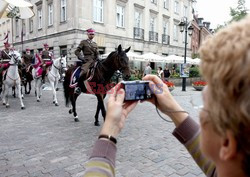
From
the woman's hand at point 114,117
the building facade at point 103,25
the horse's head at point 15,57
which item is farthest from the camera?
the building facade at point 103,25

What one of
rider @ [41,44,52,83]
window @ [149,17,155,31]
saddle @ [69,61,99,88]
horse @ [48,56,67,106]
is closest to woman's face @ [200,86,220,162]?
saddle @ [69,61,99,88]

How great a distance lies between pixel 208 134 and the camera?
86 cm

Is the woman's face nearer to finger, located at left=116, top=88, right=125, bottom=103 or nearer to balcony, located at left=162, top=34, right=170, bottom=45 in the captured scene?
finger, located at left=116, top=88, right=125, bottom=103

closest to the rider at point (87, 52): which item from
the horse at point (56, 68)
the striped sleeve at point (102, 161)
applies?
the horse at point (56, 68)

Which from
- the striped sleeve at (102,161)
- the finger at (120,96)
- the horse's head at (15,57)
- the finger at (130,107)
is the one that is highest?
the horse's head at (15,57)

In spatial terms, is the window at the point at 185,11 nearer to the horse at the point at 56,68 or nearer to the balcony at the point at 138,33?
the balcony at the point at 138,33

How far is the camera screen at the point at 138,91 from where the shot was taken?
1464mm

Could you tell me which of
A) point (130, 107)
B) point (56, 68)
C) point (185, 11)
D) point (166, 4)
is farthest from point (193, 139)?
point (185, 11)

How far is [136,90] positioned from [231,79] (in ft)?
2.89

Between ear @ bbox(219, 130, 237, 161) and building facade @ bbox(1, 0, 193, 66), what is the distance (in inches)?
823

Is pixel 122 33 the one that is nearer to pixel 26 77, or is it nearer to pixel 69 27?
pixel 69 27

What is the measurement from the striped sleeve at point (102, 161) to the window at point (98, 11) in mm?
22432

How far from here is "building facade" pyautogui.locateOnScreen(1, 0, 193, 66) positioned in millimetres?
21203

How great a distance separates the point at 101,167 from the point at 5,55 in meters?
10.7
